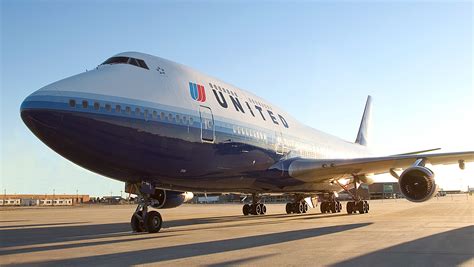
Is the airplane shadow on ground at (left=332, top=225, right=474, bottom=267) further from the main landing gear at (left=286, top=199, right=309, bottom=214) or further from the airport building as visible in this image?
the airport building

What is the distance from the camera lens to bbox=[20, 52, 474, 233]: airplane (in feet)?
36.1

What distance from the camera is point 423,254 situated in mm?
7895

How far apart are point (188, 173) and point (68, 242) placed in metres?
4.02

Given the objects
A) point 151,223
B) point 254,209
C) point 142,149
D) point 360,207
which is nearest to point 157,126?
point 142,149

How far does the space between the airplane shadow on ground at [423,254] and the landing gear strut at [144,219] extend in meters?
6.85

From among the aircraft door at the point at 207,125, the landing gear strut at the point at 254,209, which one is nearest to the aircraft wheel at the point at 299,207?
the landing gear strut at the point at 254,209

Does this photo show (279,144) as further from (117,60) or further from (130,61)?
(117,60)

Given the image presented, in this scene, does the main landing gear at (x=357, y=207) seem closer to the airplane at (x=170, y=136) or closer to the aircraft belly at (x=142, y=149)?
the airplane at (x=170, y=136)

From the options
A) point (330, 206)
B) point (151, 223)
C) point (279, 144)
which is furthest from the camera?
point (330, 206)

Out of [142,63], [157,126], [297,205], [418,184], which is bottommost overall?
[297,205]

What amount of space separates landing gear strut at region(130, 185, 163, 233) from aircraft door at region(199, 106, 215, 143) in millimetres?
2518

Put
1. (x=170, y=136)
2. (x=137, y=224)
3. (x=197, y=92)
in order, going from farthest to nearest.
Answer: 1. (x=197, y=92)
2. (x=137, y=224)
3. (x=170, y=136)

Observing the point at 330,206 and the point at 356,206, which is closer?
the point at 356,206

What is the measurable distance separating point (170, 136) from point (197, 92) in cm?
241
